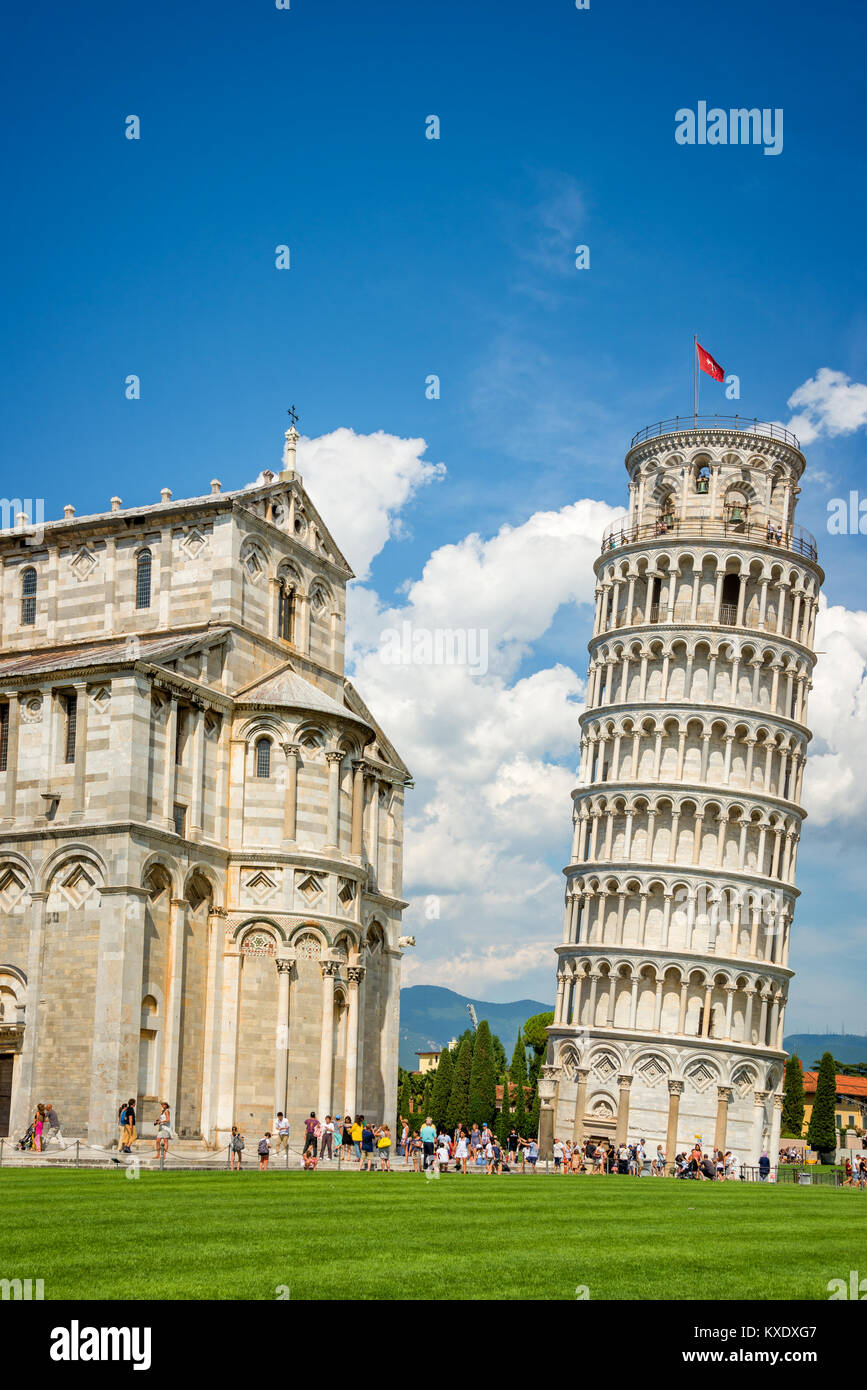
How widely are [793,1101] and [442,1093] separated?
95.6ft

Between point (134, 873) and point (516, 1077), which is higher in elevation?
point (134, 873)

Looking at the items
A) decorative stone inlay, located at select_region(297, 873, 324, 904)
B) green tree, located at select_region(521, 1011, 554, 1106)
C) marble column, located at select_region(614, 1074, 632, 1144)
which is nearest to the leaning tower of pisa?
marble column, located at select_region(614, 1074, 632, 1144)

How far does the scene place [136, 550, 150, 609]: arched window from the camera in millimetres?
56531

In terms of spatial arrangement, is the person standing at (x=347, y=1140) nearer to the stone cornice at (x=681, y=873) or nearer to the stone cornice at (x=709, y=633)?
the stone cornice at (x=681, y=873)

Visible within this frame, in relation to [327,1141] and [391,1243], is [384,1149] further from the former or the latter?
[391,1243]

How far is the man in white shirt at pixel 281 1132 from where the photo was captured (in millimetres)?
47500

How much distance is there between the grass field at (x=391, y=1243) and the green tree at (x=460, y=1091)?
8873 cm

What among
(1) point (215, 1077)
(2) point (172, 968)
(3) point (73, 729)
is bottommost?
(1) point (215, 1077)

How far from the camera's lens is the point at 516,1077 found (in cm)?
12794
